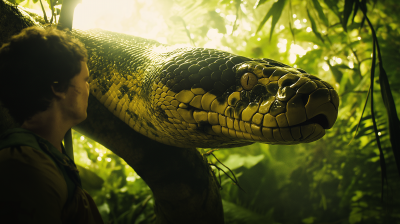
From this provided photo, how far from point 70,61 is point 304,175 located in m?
3.72

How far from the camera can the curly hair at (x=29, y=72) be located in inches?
34.6

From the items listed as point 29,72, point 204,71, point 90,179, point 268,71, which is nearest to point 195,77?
point 204,71

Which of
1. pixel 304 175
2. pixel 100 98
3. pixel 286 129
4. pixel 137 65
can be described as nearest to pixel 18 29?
pixel 100 98

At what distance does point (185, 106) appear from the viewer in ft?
3.89

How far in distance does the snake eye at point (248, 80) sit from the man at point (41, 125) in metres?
0.82

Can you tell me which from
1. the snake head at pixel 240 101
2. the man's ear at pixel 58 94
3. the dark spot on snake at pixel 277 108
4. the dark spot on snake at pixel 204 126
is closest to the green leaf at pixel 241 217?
the snake head at pixel 240 101

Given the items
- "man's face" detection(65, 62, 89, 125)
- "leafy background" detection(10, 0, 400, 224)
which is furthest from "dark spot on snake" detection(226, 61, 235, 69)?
"leafy background" detection(10, 0, 400, 224)

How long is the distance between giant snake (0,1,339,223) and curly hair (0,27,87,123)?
447mm

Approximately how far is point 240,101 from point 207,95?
191 millimetres

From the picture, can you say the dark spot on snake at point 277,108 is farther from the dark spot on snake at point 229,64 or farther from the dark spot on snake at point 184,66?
the dark spot on snake at point 184,66

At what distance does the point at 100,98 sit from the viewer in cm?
155

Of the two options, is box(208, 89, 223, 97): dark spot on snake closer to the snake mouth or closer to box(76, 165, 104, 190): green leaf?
the snake mouth

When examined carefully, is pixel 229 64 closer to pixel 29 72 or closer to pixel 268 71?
pixel 268 71

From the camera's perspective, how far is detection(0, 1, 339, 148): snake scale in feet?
2.88
